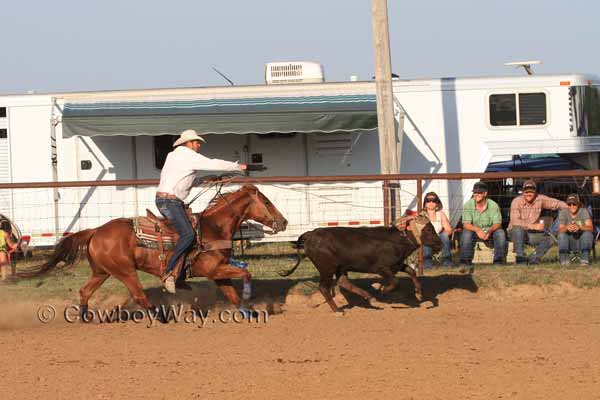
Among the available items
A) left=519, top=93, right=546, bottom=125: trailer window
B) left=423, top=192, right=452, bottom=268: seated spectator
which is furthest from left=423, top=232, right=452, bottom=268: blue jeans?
left=519, top=93, right=546, bottom=125: trailer window

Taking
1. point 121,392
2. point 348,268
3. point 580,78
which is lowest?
point 121,392

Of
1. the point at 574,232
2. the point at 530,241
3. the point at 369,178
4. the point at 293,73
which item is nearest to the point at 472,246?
the point at 530,241

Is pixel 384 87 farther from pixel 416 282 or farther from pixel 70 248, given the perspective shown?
pixel 70 248

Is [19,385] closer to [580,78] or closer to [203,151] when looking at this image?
[203,151]

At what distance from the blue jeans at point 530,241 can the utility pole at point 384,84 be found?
2206 mm

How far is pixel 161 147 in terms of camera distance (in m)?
15.5

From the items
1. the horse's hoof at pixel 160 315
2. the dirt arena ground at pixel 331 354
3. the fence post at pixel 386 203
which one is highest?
the fence post at pixel 386 203

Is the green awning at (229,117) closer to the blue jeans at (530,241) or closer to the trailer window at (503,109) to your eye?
the trailer window at (503,109)

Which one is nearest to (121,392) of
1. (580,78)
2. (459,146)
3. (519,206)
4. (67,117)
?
(519,206)

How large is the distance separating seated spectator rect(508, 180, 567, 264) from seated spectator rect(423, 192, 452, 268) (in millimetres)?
887

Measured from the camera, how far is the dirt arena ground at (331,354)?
708cm

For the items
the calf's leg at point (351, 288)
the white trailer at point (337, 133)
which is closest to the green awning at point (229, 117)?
the white trailer at point (337, 133)

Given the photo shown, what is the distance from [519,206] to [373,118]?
2.80 meters

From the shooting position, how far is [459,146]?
Answer: 15.5 meters
